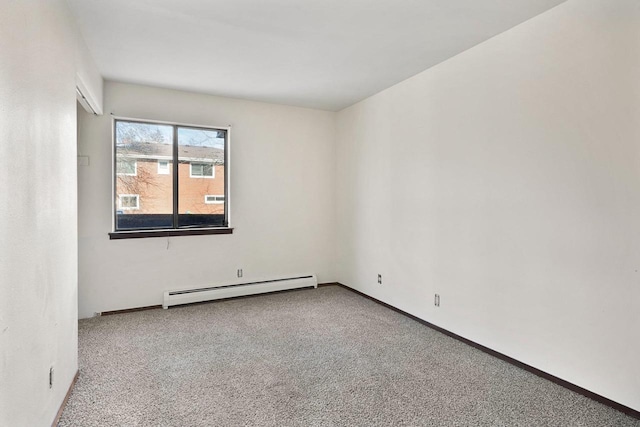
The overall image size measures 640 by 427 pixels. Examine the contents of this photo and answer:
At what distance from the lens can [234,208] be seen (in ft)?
14.8

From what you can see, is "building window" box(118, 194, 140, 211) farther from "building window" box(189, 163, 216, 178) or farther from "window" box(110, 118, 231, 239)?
"building window" box(189, 163, 216, 178)

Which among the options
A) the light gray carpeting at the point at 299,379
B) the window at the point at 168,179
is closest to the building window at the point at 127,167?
the window at the point at 168,179

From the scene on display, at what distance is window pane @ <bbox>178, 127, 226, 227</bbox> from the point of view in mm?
4262

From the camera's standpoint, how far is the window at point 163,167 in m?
4.12

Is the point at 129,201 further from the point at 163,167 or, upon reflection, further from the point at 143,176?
the point at 163,167

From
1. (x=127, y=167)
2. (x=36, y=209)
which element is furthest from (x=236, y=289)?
(x=36, y=209)

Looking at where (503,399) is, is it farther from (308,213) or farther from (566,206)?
(308,213)

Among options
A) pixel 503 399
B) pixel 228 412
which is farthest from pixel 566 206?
pixel 228 412

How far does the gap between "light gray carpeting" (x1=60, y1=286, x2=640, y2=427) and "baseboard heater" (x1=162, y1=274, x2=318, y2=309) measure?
416mm

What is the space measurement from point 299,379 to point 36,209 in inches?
74.3

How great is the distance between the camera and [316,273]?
5094 millimetres

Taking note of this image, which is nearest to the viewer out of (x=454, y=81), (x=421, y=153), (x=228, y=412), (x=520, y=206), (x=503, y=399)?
(x=228, y=412)

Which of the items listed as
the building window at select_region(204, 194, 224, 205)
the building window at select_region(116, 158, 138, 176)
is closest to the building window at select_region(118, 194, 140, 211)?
the building window at select_region(116, 158, 138, 176)

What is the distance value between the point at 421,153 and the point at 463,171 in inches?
22.9
